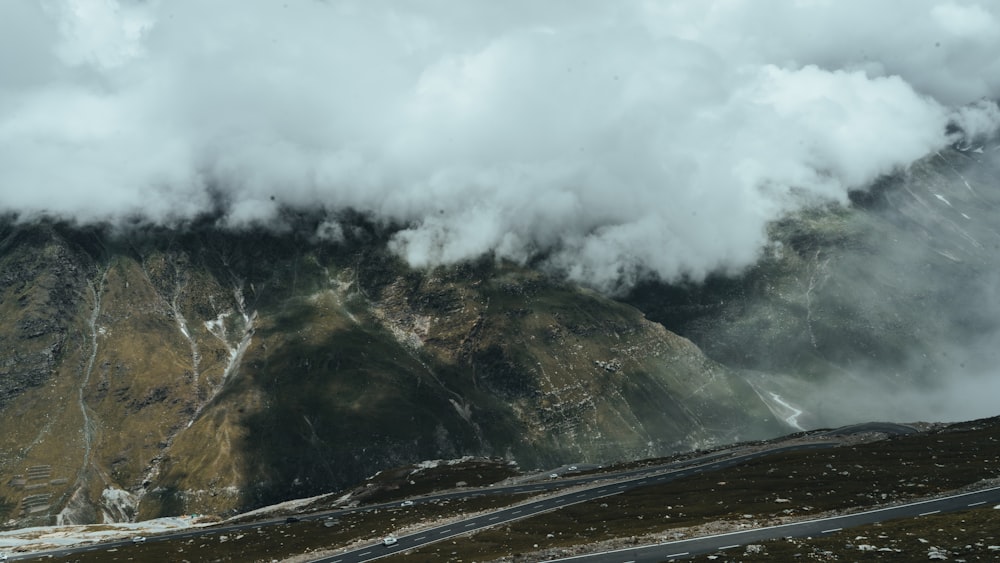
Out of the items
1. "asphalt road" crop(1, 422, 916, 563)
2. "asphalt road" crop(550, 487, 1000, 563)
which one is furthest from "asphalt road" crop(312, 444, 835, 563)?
"asphalt road" crop(550, 487, 1000, 563)

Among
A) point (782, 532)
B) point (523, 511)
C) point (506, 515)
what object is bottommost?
point (523, 511)

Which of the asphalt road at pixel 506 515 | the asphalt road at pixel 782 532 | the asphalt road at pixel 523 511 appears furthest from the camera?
the asphalt road at pixel 506 515

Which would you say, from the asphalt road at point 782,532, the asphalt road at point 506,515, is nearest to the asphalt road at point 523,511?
the asphalt road at point 506,515

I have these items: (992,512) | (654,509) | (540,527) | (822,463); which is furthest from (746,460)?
(992,512)

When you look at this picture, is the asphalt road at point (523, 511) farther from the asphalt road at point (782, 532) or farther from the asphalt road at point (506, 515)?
the asphalt road at point (782, 532)

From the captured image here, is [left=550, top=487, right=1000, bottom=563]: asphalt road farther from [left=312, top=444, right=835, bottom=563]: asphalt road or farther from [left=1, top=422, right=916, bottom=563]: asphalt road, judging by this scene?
[left=1, top=422, right=916, bottom=563]: asphalt road

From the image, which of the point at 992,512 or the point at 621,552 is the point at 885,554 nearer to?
the point at 992,512

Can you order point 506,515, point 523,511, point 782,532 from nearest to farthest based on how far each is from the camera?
point 782,532, point 506,515, point 523,511

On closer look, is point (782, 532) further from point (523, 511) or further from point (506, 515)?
point (523, 511)

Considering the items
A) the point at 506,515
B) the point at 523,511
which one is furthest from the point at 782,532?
the point at 523,511
